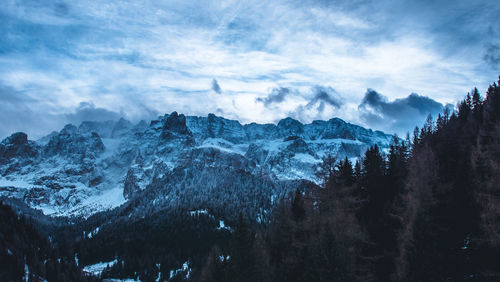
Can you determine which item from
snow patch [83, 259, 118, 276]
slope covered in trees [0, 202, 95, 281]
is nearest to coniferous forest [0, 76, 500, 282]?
slope covered in trees [0, 202, 95, 281]

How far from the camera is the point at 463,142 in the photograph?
46438 mm

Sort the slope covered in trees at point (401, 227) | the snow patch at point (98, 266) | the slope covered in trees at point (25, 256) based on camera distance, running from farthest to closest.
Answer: the snow patch at point (98, 266) → the slope covered in trees at point (25, 256) → the slope covered in trees at point (401, 227)

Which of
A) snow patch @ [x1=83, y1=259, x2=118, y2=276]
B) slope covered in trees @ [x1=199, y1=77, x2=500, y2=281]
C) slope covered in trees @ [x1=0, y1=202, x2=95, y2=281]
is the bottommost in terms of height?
snow patch @ [x1=83, y1=259, x2=118, y2=276]

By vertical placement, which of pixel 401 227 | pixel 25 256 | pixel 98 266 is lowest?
pixel 98 266

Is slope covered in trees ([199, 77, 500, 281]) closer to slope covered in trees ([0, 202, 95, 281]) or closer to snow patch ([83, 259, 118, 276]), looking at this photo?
slope covered in trees ([0, 202, 95, 281])

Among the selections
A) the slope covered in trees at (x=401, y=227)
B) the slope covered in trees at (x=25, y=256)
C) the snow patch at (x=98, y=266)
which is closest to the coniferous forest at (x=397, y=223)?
the slope covered in trees at (x=401, y=227)

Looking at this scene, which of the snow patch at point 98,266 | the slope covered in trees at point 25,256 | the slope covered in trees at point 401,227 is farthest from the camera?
the snow patch at point 98,266

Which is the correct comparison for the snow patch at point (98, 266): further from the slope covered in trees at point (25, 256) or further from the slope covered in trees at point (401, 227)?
the slope covered in trees at point (401, 227)

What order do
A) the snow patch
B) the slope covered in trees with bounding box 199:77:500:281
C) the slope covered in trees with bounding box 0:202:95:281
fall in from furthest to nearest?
the snow patch, the slope covered in trees with bounding box 0:202:95:281, the slope covered in trees with bounding box 199:77:500:281

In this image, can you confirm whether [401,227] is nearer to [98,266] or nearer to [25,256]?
[25,256]

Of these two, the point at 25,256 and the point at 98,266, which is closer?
the point at 25,256

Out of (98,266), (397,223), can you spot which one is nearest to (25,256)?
(397,223)

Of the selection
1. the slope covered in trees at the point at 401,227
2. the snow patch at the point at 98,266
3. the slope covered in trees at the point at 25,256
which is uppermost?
the slope covered in trees at the point at 401,227

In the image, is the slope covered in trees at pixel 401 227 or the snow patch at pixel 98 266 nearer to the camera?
the slope covered in trees at pixel 401 227
